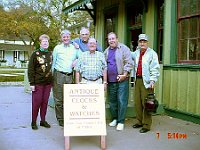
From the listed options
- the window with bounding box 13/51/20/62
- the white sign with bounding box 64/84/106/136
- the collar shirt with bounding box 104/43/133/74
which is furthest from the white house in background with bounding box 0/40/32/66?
the white sign with bounding box 64/84/106/136

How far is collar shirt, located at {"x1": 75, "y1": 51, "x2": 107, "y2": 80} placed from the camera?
21.5ft

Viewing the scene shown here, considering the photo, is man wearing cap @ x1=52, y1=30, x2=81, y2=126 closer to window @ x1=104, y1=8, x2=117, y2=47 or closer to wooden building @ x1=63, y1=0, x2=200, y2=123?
wooden building @ x1=63, y1=0, x2=200, y2=123

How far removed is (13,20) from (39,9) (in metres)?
6.32

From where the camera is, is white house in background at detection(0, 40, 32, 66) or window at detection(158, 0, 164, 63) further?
white house in background at detection(0, 40, 32, 66)

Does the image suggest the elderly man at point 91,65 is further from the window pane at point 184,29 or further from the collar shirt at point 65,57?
the window pane at point 184,29

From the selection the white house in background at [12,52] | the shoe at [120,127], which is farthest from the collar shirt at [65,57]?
the white house in background at [12,52]

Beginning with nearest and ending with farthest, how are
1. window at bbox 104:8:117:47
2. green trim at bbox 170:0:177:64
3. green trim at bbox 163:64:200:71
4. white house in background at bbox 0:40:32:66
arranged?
green trim at bbox 163:64:200:71, green trim at bbox 170:0:177:64, window at bbox 104:8:117:47, white house in background at bbox 0:40:32:66

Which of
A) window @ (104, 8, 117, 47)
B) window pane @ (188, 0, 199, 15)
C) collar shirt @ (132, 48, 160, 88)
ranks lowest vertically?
collar shirt @ (132, 48, 160, 88)

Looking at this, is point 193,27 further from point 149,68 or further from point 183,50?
point 149,68

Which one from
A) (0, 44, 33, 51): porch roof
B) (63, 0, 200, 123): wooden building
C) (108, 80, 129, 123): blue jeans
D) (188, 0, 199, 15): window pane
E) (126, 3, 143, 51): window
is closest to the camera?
(108, 80, 129, 123): blue jeans

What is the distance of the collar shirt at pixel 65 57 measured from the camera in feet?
23.4

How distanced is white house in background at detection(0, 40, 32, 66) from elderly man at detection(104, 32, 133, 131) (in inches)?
2209

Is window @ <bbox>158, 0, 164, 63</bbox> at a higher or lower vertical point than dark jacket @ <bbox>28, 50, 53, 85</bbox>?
higher

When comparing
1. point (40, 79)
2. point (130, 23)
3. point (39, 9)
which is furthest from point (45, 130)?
point (39, 9)
